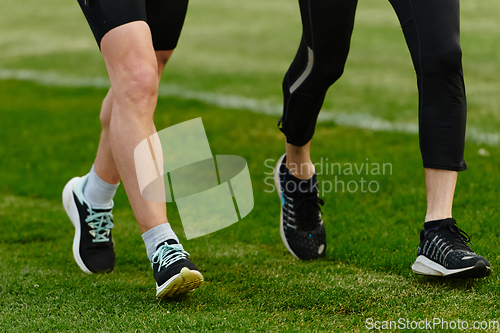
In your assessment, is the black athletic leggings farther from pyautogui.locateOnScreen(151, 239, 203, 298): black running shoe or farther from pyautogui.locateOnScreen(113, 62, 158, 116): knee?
pyautogui.locateOnScreen(151, 239, 203, 298): black running shoe

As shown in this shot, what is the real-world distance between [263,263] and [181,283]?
888 mm

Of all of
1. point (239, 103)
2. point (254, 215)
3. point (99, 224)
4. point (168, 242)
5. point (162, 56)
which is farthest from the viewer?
point (239, 103)

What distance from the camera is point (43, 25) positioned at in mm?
17469

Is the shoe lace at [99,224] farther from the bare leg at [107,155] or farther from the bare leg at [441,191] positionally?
the bare leg at [441,191]

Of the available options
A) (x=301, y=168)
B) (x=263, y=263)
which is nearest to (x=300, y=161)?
(x=301, y=168)

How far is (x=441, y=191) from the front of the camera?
2.37 meters

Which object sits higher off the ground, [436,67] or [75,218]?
[436,67]

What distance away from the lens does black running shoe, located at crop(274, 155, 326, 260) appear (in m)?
3.00

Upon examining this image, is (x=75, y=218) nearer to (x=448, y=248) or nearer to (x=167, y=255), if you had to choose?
(x=167, y=255)

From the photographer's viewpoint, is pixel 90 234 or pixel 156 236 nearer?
pixel 156 236

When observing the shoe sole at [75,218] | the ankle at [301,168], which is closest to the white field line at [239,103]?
the ankle at [301,168]

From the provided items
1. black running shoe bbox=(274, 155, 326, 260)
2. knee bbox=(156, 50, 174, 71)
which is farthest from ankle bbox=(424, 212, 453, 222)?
knee bbox=(156, 50, 174, 71)

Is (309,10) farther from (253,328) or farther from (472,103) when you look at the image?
(472,103)

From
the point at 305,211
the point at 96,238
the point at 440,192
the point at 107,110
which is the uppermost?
the point at 107,110
